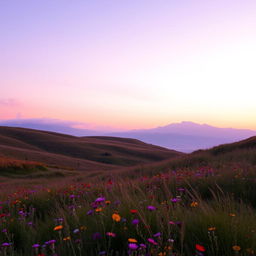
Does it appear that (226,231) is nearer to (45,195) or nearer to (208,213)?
(208,213)

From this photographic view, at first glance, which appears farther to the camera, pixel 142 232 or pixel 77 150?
pixel 77 150

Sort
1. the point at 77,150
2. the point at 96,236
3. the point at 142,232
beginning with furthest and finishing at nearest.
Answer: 1. the point at 77,150
2. the point at 142,232
3. the point at 96,236

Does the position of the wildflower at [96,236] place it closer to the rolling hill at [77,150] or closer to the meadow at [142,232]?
the meadow at [142,232]

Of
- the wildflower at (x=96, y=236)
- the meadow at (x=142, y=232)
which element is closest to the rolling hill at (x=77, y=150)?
the meadow at (x=142, y=232)

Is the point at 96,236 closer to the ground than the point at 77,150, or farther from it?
farther from it

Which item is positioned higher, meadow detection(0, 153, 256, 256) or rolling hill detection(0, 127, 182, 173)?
meadow detection(0, 153, 256, 256)

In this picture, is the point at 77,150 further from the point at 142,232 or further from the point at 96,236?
the point at 96,236

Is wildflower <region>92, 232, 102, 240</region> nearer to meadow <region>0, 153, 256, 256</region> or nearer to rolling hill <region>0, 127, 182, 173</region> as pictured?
meadow <region>0, 153, 256, 256</region>

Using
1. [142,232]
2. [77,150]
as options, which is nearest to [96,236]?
[142,232]

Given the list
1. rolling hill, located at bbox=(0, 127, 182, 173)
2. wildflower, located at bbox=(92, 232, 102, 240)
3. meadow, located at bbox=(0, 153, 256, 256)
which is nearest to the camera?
meadow, located at bbox=(0, 153, 256, 256)

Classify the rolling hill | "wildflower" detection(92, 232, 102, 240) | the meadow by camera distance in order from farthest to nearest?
the rolling hill < "wildflower" detection(92, 232, 102, 240) < the meadow

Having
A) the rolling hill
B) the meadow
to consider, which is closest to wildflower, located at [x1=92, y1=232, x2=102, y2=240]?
the meadow

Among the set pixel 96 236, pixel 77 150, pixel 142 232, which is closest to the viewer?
pixel 96 236

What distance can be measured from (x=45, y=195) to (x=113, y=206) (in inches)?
127
